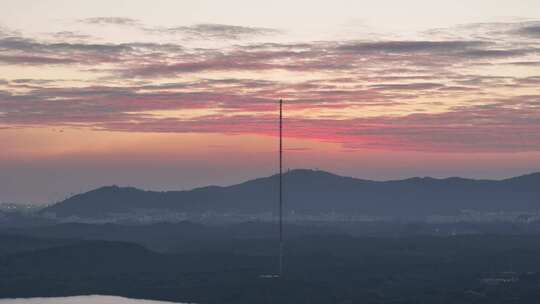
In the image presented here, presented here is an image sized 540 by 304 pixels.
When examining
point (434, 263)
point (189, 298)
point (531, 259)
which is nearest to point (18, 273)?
point (189, 298)

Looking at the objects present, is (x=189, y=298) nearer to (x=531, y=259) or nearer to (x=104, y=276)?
(x=104, y=276)

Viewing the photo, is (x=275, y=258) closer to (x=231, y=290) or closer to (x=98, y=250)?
(x=98, y=250)

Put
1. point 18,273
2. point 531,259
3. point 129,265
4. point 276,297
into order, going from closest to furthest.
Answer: point 276,297
point 18,273
point 129,265
point 531,259

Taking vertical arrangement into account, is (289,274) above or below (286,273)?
above

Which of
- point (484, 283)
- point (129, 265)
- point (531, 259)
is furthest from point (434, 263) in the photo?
point (129, 265)

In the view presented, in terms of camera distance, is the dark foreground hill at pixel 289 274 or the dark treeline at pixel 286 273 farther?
the dark treeline at pixel 286 273

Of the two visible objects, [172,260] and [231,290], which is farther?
[172,260]

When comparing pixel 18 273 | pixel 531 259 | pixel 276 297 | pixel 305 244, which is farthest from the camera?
pixel 305 244

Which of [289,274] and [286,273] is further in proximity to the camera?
[286,273]

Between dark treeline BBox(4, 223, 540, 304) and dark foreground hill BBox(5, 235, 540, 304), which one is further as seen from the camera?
dark treeline BBox(4, 223, 540, 304)
